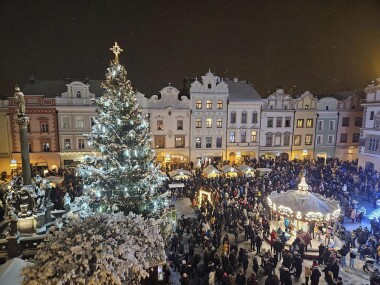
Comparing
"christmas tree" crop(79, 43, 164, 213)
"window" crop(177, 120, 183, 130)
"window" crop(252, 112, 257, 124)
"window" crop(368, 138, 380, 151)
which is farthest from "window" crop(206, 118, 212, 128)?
"christmas tree" crop(79, 43, 164, 213)

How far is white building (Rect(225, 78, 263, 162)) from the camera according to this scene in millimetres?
39125

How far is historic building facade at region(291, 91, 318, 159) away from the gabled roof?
6276 mm

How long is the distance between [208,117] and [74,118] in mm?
17117

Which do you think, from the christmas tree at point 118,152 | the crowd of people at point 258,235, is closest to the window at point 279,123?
the crowd of people at point 258,235

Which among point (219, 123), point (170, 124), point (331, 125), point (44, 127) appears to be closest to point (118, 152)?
point (170, 124)

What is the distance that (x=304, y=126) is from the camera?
41.6m

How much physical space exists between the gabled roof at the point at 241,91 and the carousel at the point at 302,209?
865 inches

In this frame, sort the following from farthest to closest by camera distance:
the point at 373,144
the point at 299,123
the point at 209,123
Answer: the point at 299,123, the point at 209,123, the point at 373,144

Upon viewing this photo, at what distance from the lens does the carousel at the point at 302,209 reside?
57.7 ft

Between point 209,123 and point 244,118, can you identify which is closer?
point 209,123

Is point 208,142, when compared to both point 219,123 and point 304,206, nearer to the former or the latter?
point 219,123

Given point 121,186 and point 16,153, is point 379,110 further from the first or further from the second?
point 16,153

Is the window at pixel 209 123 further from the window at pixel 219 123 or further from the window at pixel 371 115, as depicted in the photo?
the window at pixel 371 115

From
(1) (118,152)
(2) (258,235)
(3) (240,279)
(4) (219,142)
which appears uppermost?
(1) (118,152)
